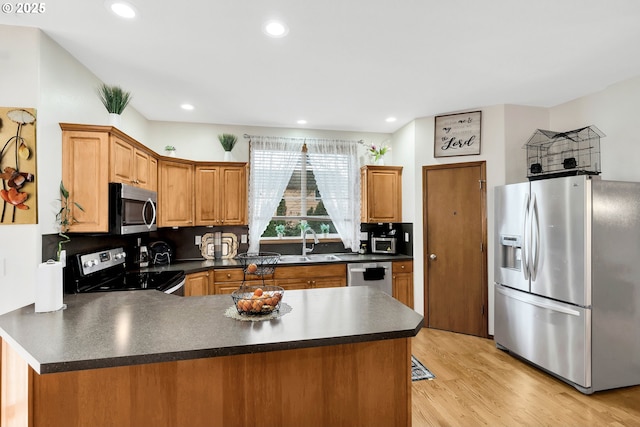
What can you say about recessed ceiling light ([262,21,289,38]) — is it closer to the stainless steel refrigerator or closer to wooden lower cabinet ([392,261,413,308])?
the stainless steel refrigerator

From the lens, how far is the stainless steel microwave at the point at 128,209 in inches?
94.7

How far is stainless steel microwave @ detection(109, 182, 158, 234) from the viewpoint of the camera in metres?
2.40

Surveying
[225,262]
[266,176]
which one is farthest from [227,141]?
[225,262]

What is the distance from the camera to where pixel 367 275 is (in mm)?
3971

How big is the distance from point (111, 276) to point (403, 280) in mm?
3385

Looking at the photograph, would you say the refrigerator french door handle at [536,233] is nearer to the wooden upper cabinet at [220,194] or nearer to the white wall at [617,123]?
the white wall at [617,123]

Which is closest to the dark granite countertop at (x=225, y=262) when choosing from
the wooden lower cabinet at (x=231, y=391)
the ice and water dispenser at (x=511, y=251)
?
the ice and water dispenser at (x=511, y=251)

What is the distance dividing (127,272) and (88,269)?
0.74m

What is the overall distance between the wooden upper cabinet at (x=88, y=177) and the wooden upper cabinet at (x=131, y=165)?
7 centimetres

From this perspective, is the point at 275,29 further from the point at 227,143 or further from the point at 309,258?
the point at 309,258

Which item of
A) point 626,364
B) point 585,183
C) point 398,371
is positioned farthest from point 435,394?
point 585,183

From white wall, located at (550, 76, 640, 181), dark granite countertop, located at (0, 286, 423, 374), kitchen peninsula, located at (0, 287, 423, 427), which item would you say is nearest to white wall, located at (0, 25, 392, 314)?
dark granite countertop, located at (0, 286, 423, 374)

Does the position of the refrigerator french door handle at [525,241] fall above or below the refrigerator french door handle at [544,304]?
above

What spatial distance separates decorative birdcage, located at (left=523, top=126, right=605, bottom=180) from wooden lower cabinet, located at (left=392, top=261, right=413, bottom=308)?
1.79m
